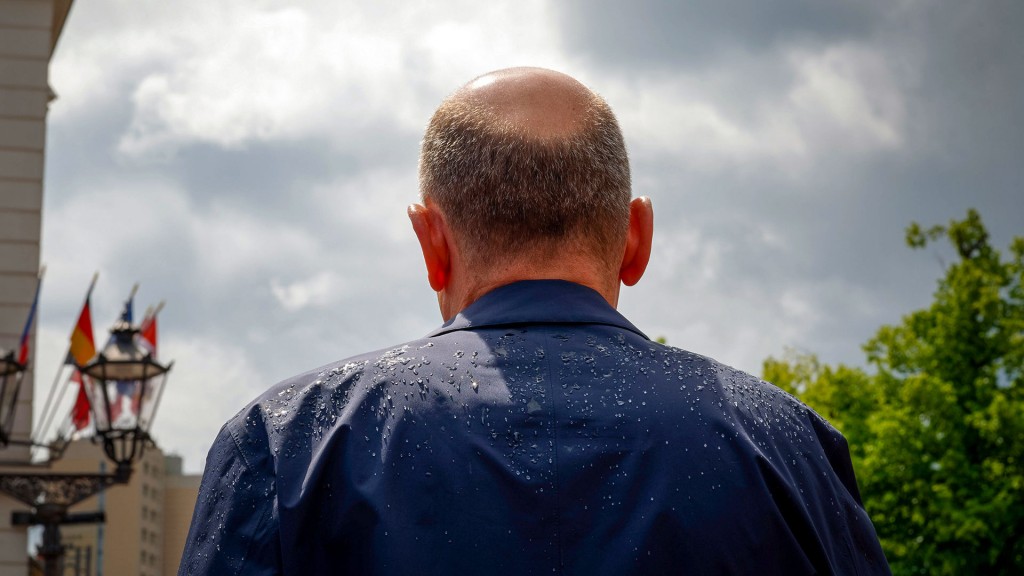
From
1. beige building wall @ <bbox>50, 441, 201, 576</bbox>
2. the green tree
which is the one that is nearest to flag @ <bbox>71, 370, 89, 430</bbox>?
the green tree

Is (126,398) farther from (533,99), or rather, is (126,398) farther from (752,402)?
(752,402)

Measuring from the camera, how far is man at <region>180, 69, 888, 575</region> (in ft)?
5.37

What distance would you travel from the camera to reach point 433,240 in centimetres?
201

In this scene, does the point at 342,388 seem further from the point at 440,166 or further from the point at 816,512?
the point at 816,512

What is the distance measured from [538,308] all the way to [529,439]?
257 millimetres

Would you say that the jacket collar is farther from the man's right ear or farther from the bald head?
the bald head

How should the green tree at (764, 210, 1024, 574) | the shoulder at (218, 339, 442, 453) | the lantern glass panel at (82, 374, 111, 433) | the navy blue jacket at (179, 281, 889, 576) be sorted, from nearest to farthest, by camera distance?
1. the navy blue jacket at (179, 281, 889, 576)
2. the shoulder at (218, 339, 442, 453)
3. the lantern glass panel at (82, 374, 111, 433)
4. the green tree at (764, 210, 1024, 574)

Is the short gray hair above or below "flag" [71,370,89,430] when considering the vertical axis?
below

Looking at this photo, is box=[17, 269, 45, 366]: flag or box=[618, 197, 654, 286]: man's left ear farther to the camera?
box=[17, 269, 45, 366]: flag

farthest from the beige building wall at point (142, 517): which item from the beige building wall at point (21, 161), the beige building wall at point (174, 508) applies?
the beige building wall at point (21, 161)

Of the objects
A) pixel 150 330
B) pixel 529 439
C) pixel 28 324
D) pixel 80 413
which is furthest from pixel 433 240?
pixel 150 330

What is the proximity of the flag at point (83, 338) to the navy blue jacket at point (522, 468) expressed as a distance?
14.3 meters

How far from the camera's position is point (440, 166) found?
6.60 feet

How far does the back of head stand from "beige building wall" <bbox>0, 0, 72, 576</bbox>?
14148 mm
